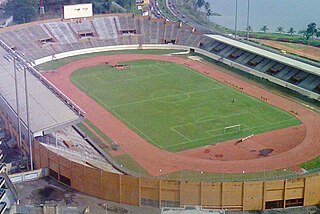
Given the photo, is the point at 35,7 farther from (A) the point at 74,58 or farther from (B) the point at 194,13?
(A) the point at 74,58

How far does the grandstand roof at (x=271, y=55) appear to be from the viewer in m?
67.0

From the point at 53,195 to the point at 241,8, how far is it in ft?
432

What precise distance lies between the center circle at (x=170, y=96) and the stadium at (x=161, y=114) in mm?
121

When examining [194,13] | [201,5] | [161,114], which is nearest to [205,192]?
[161,114]

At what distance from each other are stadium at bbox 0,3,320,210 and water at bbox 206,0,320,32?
170ft

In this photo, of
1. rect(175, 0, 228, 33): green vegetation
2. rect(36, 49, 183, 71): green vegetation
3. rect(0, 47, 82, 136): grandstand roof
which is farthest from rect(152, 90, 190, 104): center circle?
rect(175, 0, 228, 33): green vegetation

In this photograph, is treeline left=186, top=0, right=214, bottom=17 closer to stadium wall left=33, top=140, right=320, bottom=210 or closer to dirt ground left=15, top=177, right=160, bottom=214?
dirt ground left=15, top=177, right=160, bottom=214

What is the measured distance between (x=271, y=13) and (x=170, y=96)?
97305mm

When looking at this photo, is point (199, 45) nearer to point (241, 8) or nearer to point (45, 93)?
point (45, 93)

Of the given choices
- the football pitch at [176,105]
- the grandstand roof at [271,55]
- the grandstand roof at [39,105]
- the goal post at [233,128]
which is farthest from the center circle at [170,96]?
the grandstand roof at [39,105]

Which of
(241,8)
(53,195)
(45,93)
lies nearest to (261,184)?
(53,195)

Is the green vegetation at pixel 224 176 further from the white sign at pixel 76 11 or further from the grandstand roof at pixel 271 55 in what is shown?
the white sign at pixel 76 11

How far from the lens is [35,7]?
121 meters

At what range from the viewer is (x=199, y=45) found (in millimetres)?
86688
